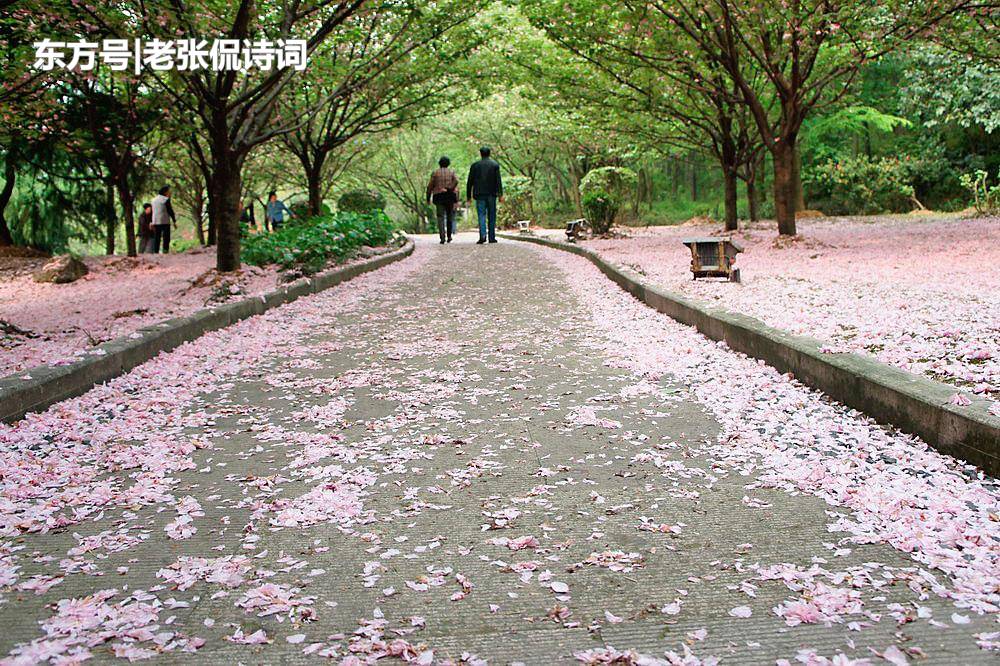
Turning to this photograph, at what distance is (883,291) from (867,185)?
68.6ft

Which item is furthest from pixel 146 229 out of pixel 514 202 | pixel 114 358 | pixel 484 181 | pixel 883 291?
pixel 883 291

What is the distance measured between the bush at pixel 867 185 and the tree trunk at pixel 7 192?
2296 centimetres

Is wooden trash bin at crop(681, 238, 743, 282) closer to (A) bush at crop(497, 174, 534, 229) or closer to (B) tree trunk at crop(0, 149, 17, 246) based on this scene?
(B) tree trunk at crop(0, 149, 17, 246)

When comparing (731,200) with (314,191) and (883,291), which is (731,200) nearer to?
(314,191)

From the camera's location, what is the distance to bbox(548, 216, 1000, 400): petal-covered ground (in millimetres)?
4340

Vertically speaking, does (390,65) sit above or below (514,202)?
above

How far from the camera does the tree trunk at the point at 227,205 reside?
10155 millimetres

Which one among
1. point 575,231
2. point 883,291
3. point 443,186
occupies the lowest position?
point 883,291

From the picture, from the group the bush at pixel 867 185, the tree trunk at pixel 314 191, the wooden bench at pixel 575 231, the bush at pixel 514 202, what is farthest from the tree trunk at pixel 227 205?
the bush at pixel 514 202

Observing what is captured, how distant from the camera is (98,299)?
1045cm

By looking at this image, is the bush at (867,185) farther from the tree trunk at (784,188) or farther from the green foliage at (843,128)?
the tree trunk at (784,188)

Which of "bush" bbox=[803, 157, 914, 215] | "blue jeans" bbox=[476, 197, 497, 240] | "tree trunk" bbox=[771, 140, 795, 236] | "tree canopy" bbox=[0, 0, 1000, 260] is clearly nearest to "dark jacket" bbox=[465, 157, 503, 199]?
"blue jeans" bbox=[476, 197, 497, 240]

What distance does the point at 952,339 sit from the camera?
15.1ft

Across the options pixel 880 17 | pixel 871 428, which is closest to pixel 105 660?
pixel 871 428
